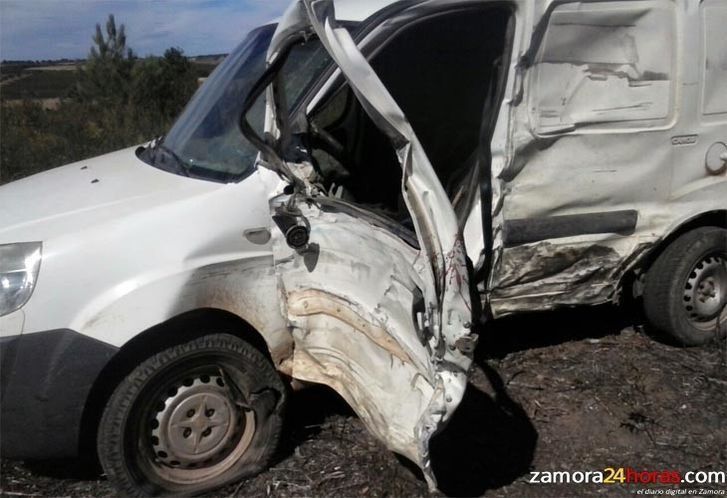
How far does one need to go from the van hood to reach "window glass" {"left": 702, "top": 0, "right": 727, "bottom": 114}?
2.84m

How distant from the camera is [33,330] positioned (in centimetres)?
290

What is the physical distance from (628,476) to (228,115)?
2.66 meters

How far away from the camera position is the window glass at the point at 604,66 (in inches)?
145

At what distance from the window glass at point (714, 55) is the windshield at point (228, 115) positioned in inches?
87.3

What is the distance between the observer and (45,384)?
2918 mm

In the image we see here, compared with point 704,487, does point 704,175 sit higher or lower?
higher

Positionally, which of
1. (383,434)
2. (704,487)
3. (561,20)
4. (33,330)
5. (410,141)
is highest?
(561,20)

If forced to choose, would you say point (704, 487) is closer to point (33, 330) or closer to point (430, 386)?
point (430, 386)

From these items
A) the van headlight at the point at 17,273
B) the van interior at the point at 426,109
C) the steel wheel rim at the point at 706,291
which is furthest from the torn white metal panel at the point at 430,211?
the steel wheel rim at the point at 706,291

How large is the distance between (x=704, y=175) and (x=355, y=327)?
2.42 m

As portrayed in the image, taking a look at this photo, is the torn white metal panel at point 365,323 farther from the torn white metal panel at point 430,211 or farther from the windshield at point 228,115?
the windshield at point 228,115

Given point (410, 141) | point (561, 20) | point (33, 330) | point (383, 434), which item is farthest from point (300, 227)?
point (561, 20)

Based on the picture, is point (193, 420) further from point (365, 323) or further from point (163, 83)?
point (163, 83)

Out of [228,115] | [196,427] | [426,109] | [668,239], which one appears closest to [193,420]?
[196,427]
